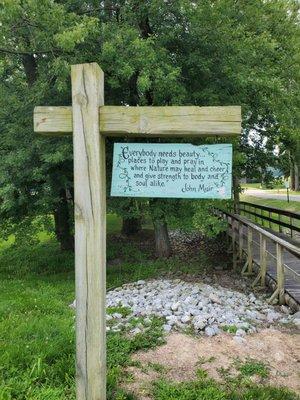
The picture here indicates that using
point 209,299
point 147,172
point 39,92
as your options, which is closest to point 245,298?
point 209,299

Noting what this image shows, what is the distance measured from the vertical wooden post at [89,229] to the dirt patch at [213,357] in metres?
0.70

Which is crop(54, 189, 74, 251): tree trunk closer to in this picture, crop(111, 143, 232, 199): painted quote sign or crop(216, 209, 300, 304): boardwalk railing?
crop(216, 209, 300, 304): boardwalk railing

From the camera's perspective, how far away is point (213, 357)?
4.64 m

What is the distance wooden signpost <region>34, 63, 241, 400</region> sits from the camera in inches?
133

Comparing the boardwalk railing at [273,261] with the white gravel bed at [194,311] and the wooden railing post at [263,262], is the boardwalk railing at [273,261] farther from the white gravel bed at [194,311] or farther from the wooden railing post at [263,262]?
the white gravel bed at [194,311]

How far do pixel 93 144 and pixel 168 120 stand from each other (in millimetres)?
611

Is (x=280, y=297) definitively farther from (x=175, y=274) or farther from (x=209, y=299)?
(x=175, y=274)

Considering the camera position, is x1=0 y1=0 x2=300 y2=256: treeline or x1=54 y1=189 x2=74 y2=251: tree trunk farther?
x1=54 y1=189 x2=74 y2=251: tree trunk

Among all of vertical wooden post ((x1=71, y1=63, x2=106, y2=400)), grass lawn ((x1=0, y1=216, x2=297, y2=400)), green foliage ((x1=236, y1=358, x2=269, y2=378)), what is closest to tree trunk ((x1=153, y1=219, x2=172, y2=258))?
grass lawn ((x1=0, y1=216, x2=297, y2=400))

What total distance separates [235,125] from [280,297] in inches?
195

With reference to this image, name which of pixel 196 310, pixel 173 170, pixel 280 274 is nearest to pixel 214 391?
pixel 173 170

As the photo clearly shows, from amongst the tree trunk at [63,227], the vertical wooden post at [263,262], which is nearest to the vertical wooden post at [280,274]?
the vertical wooden post at [263,262]

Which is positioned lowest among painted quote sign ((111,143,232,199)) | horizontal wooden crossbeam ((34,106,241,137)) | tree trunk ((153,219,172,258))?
tree trunk ((153,219,172,258))

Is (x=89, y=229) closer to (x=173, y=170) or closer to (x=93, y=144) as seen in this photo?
(x=93, y=144)
